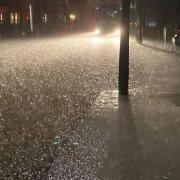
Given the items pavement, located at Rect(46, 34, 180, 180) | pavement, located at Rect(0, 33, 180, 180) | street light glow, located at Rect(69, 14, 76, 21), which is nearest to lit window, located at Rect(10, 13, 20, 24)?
street light glow, located at Rect(69, 14, 76, 21)

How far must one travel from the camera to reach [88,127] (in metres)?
9.95

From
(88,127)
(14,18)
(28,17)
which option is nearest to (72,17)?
(28,17)

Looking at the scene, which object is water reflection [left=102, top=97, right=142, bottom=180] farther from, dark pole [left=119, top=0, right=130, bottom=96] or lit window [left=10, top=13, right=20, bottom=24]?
lit window [left=10, top=13, right=20, bottom=24]

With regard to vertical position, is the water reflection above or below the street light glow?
below

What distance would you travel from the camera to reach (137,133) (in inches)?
366

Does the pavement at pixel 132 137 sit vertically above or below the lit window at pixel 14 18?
below

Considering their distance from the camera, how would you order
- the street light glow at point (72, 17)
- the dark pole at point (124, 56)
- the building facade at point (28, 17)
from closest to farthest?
1. the dark pole at point (124, 56)
2. the building facade at point (28, 17)
3. the street light glow at point (72, 17)

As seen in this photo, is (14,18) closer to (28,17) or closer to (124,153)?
(28,17)

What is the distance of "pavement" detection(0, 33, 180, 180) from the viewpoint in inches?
289

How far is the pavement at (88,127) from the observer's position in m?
7.35

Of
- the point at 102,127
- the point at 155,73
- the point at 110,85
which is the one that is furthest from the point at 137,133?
the point at 155,73

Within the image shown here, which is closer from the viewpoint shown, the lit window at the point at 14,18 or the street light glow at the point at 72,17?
the lit window at the point at 14,18

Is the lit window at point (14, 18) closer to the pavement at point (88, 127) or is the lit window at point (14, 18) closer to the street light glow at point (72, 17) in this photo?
the street light glow at point (72, 17)

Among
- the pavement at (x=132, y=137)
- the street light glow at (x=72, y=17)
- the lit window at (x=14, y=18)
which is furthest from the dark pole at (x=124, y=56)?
the street light glow at (x=72, y=17)
